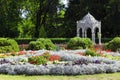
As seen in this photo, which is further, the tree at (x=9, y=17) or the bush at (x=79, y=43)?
the tree at (x=9, y=17)

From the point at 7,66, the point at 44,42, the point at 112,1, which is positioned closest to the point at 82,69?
the point at 7,66

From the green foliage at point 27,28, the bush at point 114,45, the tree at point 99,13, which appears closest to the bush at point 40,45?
the bush at point 114,45

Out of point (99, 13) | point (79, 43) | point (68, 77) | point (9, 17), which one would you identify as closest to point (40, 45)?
point (79, 43)

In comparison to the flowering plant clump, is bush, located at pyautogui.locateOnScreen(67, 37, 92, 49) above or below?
below

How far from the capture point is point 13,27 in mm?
52438

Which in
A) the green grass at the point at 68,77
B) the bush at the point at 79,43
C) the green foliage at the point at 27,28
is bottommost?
the green foliage at the point at 27,28

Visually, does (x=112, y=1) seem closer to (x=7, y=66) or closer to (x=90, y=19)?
(x=90, y=19)

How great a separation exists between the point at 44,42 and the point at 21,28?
3092cm

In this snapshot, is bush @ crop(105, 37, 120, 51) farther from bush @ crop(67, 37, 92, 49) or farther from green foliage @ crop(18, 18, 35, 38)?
green foliage @ crop(18, 18, 35, 38)

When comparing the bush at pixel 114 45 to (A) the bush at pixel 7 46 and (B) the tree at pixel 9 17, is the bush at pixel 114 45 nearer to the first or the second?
(A) the bush at pixel 7 46

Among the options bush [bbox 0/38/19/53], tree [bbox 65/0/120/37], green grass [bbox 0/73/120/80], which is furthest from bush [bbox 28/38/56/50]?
tree [bbox 65/0/120/37]

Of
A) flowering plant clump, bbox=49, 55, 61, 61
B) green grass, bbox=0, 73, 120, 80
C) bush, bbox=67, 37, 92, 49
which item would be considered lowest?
bush, bbox=67, 37, 92, 49

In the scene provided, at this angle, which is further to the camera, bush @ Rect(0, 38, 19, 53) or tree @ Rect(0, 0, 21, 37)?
tree @ Rect(0, 0, 21, 37)

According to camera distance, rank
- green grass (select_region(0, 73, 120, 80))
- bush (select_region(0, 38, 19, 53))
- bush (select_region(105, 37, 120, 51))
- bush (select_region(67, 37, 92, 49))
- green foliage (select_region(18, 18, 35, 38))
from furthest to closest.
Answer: green foliage (select_region(18, 18, 35, 38)), bush (select_region(67, 37, 92, 49)), bush (select_region(105, 37, 120, 51)), bush (select_region(0, 38, 19, 53)), green grass (select_region(0, 73, 120, 80))
